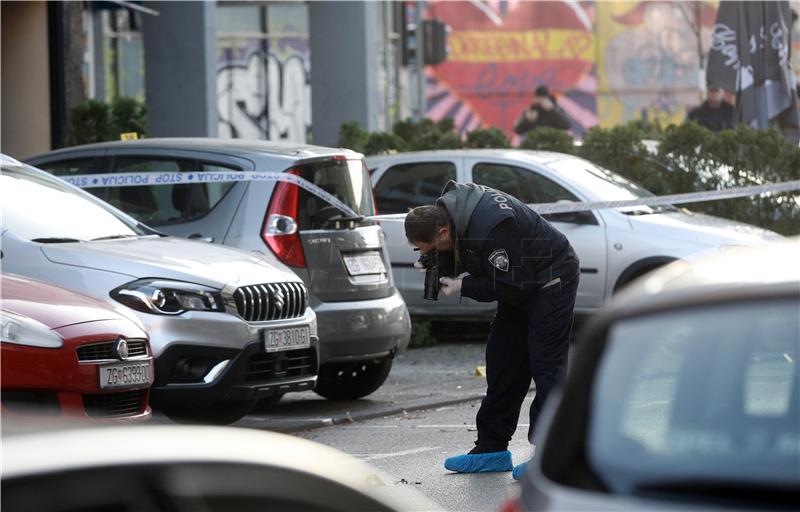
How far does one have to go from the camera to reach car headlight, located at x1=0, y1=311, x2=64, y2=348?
654 centimetres

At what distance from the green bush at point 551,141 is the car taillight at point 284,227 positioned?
6.34 m

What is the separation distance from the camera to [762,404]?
3.65 meters

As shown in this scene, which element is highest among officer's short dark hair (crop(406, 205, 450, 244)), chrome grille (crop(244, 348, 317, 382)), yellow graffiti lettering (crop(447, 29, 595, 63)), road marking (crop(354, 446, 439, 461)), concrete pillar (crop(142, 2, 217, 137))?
yellow graffiti lettering (crop(447, 29, 595, 63))

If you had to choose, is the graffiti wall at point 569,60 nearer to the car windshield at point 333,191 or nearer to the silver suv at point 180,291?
the car windshield at point 333,191

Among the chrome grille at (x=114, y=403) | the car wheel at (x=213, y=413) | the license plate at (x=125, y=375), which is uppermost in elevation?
the license plate at (x=125, y=375)

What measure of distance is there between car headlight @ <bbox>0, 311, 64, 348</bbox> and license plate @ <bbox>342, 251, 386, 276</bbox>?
3.41 metres

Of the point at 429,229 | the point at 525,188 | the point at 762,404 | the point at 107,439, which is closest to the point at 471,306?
the point at 525,188

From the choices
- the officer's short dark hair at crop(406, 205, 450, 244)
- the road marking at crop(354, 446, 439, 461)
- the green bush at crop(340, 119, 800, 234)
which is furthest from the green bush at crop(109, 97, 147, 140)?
the officer's short dark hair at crop(406, 205, 450, 244)

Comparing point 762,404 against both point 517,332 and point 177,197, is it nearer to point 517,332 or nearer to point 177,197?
point 517,332

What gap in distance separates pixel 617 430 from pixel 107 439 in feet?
3.12

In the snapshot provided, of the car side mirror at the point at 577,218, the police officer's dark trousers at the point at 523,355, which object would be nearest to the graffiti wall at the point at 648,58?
the car side mirror at the point at 577,218

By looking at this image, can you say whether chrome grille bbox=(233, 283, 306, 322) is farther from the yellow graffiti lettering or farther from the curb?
the yellow graffiti lettering

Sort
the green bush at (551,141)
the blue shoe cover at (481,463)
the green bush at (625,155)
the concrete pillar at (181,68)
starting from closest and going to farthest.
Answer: the blue shoe cover at (481,463)
the green bush at (625,155)
the green bush at (551,141)
the concrete pillar at (181,68)

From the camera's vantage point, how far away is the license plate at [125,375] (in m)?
6.97
